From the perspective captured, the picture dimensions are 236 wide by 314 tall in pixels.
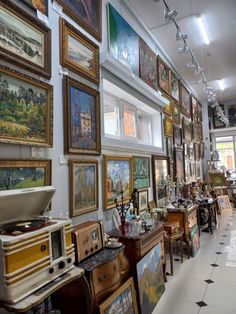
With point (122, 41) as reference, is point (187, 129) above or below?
below

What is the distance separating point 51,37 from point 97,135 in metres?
1.10

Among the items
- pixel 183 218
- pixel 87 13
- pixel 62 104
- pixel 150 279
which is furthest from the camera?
pixel 183 218

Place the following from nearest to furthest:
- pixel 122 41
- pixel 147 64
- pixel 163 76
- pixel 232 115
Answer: pixel 122 41
pixel 147 64
pixel 163 76
pixel 232 115

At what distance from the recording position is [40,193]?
1.60 metres

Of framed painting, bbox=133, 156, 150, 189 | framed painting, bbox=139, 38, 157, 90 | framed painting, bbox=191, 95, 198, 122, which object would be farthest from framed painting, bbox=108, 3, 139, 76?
framed painting, bbox=191, 95, 198, 122

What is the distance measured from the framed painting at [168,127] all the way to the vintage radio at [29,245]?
13.1 ft

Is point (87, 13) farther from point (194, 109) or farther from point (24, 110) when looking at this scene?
point (194, 109)

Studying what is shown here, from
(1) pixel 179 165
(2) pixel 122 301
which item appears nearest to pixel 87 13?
(2) pixel 122 301

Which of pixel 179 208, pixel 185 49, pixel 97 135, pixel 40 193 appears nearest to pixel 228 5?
pixel 185 49

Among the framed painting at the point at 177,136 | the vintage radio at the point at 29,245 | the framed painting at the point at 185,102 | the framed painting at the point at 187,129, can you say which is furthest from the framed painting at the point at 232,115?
the vintage radio at the point at 29,245

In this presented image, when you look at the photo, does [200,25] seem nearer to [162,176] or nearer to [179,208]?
[162,176]

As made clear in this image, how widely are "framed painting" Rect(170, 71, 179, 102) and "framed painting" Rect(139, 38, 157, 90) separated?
1202 millimetres

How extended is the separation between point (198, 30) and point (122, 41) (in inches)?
76.8

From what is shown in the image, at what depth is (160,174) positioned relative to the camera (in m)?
4.82
